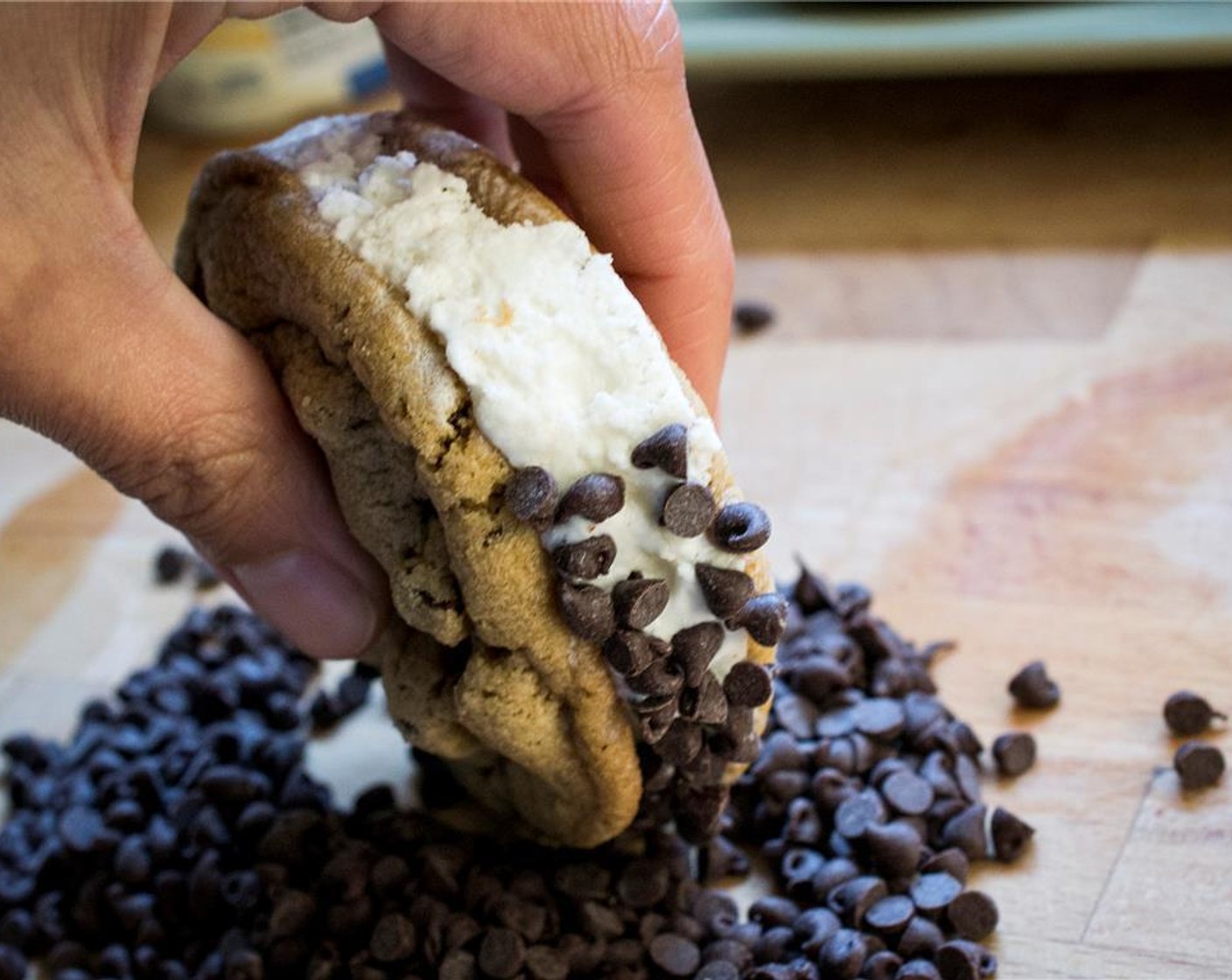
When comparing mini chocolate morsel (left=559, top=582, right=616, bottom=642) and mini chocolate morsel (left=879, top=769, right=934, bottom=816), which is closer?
mini chocolate morsel (left=559, top=582, right=616, bottom=642)

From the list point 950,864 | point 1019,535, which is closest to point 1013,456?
point 1019,535

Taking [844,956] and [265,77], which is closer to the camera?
[844,956]

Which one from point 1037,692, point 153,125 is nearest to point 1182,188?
point 1037,692

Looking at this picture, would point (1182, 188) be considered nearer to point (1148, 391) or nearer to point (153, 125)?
point (1148, 391)

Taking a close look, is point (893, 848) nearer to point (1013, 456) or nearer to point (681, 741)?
point (681, 741)

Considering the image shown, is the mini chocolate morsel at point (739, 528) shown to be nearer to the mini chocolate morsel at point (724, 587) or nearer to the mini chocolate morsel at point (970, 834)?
the mini chocolate morsel at point (724, 587)

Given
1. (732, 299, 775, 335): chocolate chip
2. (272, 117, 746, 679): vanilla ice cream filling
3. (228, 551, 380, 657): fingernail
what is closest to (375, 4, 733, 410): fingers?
(272, 117, 746, 679): vanilla ice cream filling

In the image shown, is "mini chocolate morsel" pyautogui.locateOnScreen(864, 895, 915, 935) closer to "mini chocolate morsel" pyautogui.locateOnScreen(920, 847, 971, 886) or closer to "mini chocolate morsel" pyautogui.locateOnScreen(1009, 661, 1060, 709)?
"mini chocolate morsel" pyautogui.locateOnScreen(920, 847, 971, 886)
